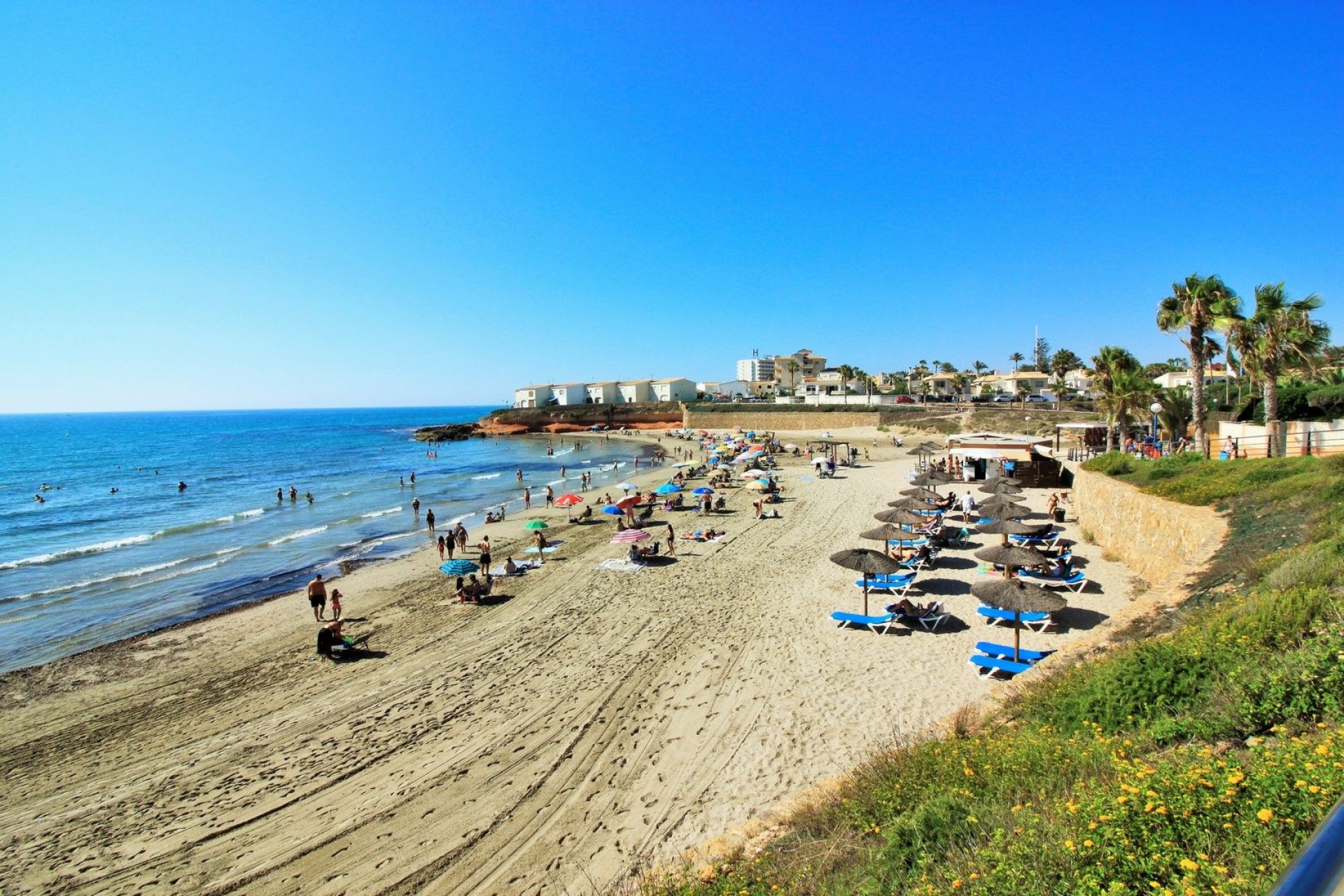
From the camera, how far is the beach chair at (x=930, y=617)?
12422 mm

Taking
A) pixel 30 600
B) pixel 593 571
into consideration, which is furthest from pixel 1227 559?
pixel 30 600

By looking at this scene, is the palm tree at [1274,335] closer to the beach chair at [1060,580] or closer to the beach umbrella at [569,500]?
the beach chair at [1060,580]

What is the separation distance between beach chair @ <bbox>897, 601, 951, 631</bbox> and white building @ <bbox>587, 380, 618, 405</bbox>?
103m

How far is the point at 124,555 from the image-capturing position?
961 inches

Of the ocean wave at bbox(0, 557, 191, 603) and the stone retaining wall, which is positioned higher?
the stone retaining wall

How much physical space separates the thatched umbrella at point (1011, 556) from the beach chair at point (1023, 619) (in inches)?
36.1

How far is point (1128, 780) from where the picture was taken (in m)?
4.23

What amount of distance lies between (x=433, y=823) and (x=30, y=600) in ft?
63.4

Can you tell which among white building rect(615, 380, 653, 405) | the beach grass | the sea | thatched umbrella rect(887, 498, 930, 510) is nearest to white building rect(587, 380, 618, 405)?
white building rect(615, 380, 653, 405)

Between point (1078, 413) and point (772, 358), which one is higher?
point (772, 358)

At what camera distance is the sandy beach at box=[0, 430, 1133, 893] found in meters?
7.34

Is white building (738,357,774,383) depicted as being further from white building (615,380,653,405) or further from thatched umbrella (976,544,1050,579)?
thatched umbrella (976,544,1050,579)

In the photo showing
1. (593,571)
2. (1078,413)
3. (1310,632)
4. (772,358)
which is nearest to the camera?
(1310,632)

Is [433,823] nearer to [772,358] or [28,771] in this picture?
[28,771]
